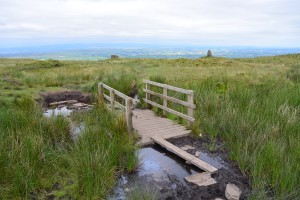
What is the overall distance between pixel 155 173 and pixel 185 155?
2.98 ft

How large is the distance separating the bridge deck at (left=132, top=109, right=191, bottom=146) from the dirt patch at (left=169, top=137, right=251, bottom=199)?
0.32 m

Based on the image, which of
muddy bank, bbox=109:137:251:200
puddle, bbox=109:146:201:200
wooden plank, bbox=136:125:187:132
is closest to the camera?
muddy bank, bbox=109:137:251:200

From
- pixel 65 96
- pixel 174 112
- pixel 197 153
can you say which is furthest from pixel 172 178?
pixel 65 96

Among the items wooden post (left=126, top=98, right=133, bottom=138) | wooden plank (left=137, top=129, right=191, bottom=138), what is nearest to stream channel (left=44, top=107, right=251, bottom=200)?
wooden post (left=126, top=98, right=133, bottom=138)

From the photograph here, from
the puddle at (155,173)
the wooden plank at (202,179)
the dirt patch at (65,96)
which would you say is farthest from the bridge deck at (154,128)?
the dirt patch at (65,96)

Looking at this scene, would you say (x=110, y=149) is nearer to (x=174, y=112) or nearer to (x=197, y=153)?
(x=197, y=153)

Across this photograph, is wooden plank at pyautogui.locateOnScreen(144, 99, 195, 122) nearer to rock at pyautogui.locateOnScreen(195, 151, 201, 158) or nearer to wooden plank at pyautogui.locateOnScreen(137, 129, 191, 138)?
wooden plank at pyautogui.locateOnScreen(137, 129, 191, 138)

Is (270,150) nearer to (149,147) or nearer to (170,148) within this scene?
(170,148)

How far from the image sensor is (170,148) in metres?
6.38

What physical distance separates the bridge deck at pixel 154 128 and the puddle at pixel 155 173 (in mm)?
624

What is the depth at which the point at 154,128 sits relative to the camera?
7.85 m

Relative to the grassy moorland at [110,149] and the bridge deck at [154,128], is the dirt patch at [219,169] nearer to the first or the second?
the grassy moorland at [110,149]

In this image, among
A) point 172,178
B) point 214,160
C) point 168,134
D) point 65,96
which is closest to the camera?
point 172,178

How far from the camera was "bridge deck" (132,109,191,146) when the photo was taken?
7.15 m
